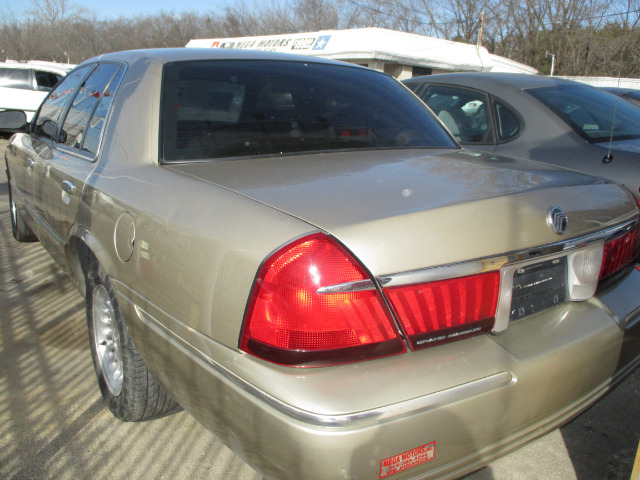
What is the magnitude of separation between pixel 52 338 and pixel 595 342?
2.96 meters

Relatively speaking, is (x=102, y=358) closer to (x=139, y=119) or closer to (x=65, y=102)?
(x=139, y=119)

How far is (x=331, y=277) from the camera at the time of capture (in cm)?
146

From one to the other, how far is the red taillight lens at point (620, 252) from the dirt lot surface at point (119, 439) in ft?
2.49

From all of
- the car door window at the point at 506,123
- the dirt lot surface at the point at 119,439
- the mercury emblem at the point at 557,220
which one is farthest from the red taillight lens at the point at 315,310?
the car door window at the point at 506,123

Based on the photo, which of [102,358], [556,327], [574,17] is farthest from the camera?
[574,17]

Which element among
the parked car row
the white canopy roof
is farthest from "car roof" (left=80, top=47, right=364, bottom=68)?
the white canopy roof

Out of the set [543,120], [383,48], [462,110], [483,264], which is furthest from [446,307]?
[383,48]

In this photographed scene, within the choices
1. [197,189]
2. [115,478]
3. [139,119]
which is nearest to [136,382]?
[115,478]

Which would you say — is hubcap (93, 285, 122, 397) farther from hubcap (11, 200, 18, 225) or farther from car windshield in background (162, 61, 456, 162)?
hubcap (11, 200, 18, 225)

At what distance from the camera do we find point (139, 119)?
2.31 metres

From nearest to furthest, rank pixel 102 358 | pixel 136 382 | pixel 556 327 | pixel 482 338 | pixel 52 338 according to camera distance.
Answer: pixel 482 338 → pixel 556 327 → pixel 136 382 → pixel 102 358 → pixel 52 338

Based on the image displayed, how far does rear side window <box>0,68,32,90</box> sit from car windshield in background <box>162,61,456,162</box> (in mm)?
14034

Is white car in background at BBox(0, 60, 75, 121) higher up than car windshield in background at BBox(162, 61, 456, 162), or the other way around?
car windshield in background at BBox(162, 61, 456, 162)

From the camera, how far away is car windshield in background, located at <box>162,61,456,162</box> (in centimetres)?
228
